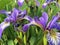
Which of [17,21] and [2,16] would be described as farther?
[2,16]

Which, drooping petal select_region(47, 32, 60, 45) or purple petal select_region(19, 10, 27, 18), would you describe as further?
purple petal select_region(19, 10, 27, 18)

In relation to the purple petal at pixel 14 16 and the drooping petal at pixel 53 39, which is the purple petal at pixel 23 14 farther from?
the drooping petal at pixel 53 39

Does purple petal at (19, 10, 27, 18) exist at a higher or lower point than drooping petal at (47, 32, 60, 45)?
higher

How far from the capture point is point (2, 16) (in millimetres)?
1053

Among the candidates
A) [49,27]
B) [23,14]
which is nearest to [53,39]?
[49,27]

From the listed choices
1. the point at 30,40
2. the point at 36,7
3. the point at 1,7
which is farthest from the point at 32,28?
the point at 1,7

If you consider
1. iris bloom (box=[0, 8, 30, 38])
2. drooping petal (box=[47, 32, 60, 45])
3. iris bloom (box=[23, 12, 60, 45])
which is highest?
iris bloom (box=[0, 8, 30, 38])

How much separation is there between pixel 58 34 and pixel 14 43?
22 centimetres

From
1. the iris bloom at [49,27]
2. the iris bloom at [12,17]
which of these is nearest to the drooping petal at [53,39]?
the iris bloom at [49,27]

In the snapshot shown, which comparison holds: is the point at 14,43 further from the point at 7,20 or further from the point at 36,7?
the point at 36,7

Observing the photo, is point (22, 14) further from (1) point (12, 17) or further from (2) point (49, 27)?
(2) point (49, 27)

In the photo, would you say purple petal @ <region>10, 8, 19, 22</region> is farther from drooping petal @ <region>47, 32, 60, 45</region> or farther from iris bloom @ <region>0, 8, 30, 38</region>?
drooping petal @ <region>47, 32, 60, 45</region>

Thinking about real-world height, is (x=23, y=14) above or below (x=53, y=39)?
above

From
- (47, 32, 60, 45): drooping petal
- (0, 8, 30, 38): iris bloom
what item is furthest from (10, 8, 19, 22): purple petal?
(47, 32, 60, 45): drooping petal
